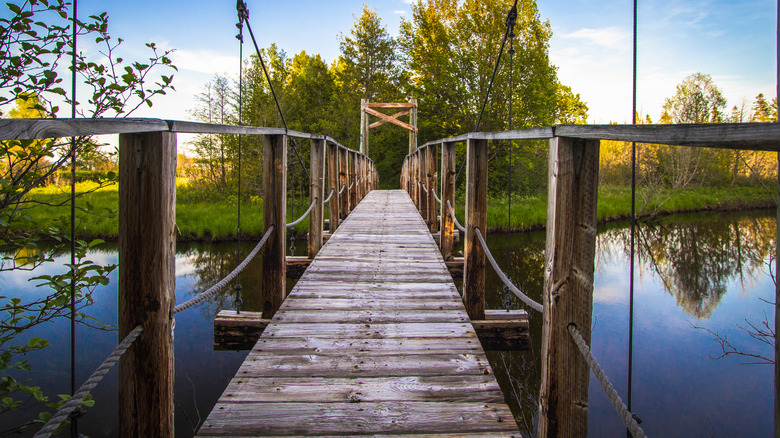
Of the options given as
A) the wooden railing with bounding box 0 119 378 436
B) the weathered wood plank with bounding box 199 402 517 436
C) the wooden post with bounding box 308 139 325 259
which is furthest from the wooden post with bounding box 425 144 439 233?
the wooden railing with bounding box 0 119 378 436

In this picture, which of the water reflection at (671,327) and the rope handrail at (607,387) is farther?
the water reflection at (671,327)

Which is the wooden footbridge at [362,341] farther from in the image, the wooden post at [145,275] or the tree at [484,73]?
the tree at [484,73]

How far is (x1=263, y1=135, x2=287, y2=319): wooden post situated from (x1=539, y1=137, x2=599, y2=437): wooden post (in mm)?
1689

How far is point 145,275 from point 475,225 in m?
1.99

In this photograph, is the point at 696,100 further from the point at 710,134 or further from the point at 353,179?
the point at 710,134

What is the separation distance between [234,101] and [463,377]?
609 inches

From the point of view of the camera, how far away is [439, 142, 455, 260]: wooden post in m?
4.10

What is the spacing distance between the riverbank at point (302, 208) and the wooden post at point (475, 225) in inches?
228

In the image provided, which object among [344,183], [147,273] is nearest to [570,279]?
[147,273]

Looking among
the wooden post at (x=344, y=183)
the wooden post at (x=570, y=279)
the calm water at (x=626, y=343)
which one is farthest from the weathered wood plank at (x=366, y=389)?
the wooden post at (x=344, y=183)

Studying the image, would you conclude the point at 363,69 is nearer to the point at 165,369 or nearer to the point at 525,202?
the point at 525,202

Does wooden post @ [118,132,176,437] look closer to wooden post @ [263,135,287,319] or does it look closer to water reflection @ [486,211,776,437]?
wooden post @ [263,135,287,319]

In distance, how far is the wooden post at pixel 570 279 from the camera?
47.3 inches

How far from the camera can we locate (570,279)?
1.22 m
